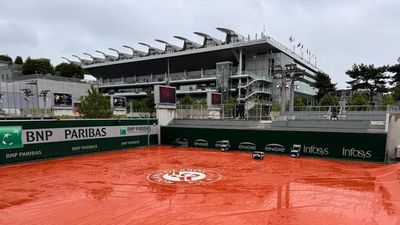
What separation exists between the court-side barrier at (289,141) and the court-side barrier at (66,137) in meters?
3.90

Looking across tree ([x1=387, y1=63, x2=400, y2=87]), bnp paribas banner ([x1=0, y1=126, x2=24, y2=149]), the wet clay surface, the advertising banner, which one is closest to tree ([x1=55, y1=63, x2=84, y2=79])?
the advertising banner

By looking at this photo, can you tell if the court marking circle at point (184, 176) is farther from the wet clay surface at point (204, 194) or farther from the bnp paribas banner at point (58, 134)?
the bnp paribas banner at point (58, 134)

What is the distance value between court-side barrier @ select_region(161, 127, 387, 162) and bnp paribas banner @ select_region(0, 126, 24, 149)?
1277 centimetres

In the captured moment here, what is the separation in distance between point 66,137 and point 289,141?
653 inches

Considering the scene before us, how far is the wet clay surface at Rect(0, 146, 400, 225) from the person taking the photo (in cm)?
808

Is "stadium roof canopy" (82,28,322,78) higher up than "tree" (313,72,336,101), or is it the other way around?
"stadium roof canopy" (82,28,322,78)

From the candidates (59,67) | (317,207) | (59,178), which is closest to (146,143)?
(59,178)

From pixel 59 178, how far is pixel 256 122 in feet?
54.9

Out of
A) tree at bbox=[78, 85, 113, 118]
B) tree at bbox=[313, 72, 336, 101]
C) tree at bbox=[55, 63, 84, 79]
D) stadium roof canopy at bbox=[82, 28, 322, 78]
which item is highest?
stadium roof canopy at bbox=[82, 28, 322, 78]

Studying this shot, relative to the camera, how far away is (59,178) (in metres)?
13.1

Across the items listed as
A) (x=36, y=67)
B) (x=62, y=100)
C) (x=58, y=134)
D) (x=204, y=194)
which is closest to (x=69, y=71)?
(x=36, y=67)

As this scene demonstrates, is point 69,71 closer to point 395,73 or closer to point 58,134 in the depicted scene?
point 58,134

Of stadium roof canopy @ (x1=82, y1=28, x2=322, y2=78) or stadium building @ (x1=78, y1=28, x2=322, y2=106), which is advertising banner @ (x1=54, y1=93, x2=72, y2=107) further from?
stadium roof canopy @ (x1=82, y1=28, x2=322, y2=78)

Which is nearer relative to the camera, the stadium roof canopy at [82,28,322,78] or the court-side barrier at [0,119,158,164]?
the court-side barrier at [0,119,158,164]
